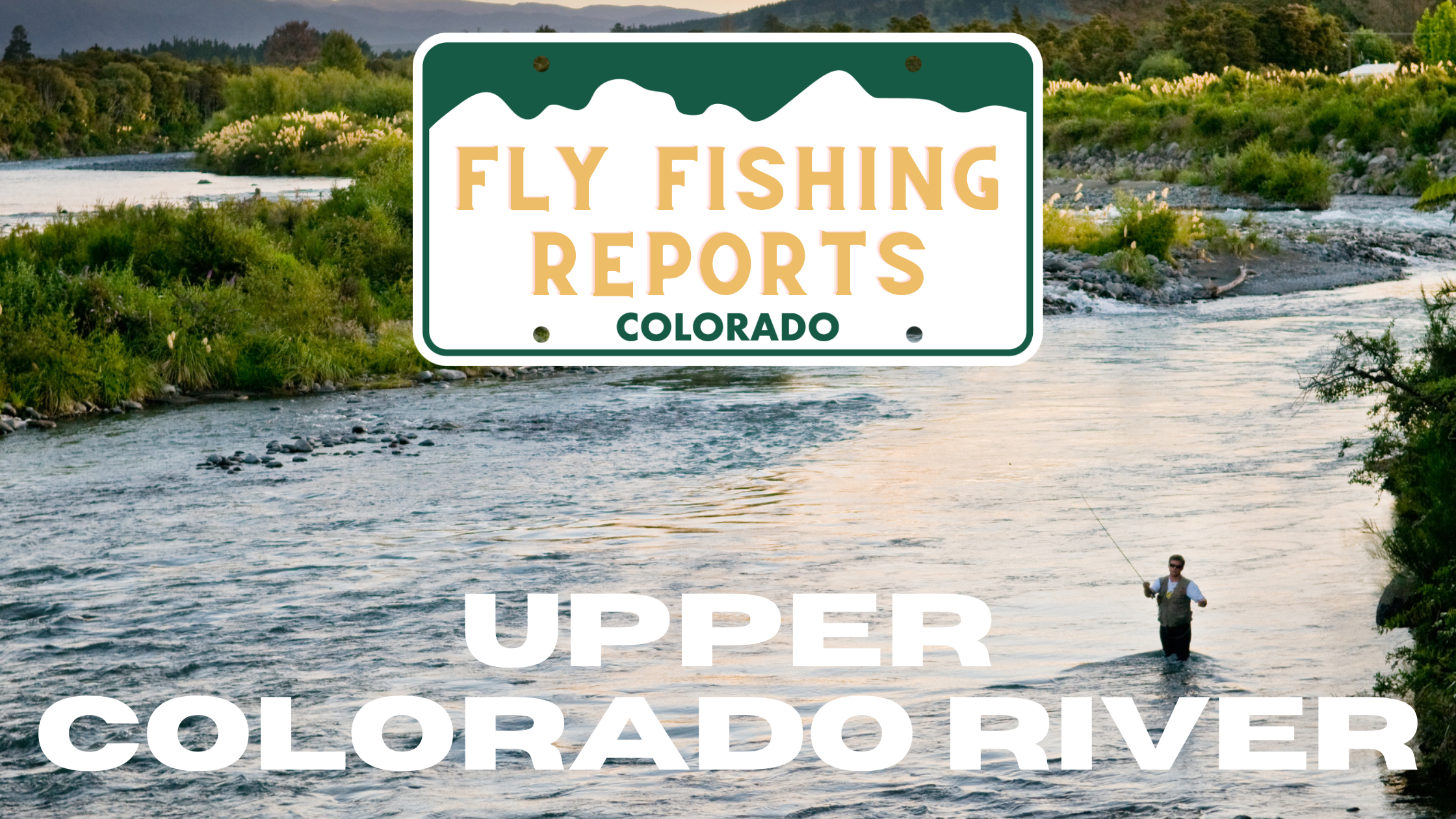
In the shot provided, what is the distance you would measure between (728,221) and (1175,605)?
186 inches

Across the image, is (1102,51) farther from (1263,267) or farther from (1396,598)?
(1396,598)

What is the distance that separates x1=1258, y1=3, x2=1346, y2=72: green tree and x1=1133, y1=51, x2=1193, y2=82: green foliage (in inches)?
135

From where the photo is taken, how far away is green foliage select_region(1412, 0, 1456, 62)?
211ft

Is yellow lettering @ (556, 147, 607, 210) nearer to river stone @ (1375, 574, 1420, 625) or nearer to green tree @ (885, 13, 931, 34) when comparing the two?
river stone @ (1375, 574, 1420, 625)

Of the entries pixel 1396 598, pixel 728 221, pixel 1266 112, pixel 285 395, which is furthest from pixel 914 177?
pixel 1266 112

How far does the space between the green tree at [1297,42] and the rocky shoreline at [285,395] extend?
53.4 metres

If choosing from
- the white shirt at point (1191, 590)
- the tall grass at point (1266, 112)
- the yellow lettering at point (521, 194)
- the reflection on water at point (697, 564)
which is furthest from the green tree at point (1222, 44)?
the yellow lettering at point (521, 194)

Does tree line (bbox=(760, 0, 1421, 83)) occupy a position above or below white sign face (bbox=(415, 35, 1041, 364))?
above

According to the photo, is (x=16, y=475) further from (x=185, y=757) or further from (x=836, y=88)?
(x=836, y=88)

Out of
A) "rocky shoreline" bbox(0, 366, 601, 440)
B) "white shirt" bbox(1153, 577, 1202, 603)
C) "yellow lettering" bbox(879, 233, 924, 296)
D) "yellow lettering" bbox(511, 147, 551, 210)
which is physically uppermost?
"yellow lettering" bbox(511, 147, 551, 210)

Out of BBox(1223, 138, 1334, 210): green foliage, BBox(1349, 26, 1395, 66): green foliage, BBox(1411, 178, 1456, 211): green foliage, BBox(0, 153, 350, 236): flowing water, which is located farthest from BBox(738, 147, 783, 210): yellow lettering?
BBox(1349, 26, 1395, 66): green foliage

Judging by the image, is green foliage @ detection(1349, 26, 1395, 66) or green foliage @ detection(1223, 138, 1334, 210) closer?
green foliage @ detection(1223, 138, 1334, 210)

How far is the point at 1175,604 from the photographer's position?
8.59 meters

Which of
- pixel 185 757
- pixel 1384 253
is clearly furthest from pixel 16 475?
pixel 1384 253
